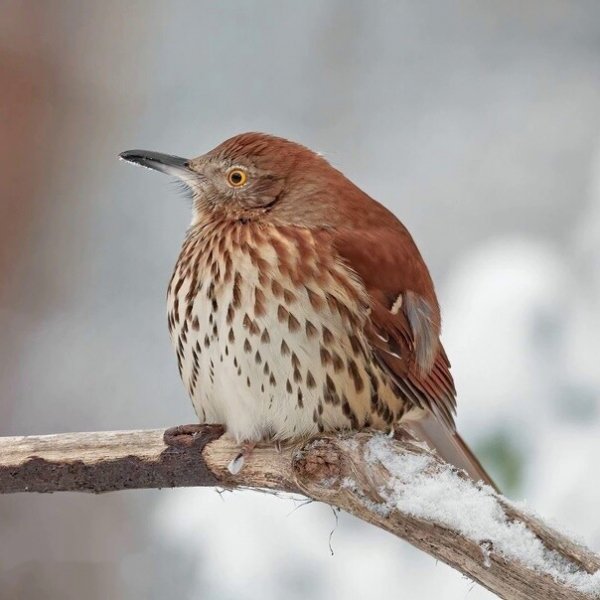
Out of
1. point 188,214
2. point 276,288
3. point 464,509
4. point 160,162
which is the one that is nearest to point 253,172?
point 160,162

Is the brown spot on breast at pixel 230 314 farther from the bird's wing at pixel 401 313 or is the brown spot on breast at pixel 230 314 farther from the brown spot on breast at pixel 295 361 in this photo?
the bird's wing at pixel 401 313

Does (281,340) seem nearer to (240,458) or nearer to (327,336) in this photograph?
(327,336)

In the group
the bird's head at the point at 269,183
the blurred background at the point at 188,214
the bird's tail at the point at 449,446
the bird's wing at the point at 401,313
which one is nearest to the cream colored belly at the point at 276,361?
the bird's wing at the point at 401,313

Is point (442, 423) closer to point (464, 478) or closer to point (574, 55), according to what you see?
point (464, 478)

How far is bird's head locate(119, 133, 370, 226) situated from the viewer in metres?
3.63

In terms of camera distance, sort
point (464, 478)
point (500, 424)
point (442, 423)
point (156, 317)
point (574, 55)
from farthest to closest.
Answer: point (574, 55), point (156, 317), point (500, 424), point (442, 423), point (464, 478)

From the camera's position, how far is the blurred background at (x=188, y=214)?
454 centimetres

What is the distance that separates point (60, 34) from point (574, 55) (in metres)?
2.64

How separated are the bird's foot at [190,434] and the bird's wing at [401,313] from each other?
20.2 inches

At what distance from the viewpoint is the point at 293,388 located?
3.37 metres

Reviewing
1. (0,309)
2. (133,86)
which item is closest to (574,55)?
(133,86)

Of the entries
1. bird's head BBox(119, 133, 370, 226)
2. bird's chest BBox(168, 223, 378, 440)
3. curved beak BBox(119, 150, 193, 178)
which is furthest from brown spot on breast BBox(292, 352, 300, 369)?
curved beak BBox(119, 150, 193, 178)

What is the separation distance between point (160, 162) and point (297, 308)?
83 centimetres

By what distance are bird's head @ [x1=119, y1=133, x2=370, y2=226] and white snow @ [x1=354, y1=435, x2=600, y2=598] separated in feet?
2.42
